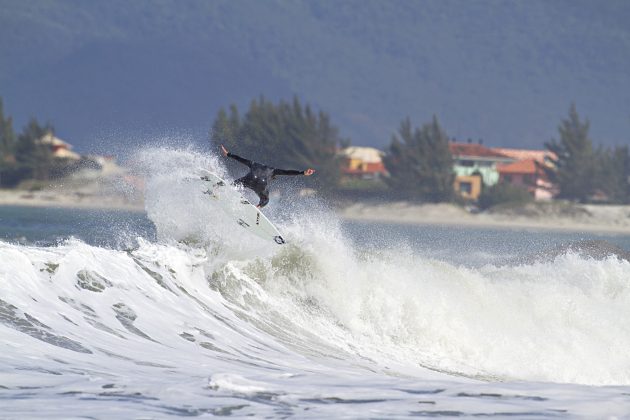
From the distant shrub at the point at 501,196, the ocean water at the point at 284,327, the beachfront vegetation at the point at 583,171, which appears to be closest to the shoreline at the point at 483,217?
the distant shrub at the point at 501,196

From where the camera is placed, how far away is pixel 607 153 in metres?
102

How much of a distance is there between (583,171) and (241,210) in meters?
84.7

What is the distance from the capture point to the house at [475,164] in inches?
4180

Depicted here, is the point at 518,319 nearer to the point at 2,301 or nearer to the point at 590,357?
the point at 590,357

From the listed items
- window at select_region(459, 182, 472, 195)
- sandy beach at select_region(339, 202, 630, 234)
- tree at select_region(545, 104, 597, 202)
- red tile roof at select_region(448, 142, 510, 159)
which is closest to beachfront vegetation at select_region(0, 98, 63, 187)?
sandy beach at select_region(339, 202, 630, 234)

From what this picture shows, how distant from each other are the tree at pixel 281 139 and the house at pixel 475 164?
19.0 m

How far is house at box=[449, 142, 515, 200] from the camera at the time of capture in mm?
106169

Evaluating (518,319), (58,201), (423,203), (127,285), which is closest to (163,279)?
(127,285)

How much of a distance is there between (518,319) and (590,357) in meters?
1.45

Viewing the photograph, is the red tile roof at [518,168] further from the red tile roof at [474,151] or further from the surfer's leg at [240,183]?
the surfer's leg at [240,183]

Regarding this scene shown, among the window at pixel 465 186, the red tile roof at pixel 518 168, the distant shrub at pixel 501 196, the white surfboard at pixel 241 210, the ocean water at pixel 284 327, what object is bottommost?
the ocean water at pixel 284 327

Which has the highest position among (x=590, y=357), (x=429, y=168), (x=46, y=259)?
(x=429, y=168)

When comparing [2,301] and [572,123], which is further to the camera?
[572,123]

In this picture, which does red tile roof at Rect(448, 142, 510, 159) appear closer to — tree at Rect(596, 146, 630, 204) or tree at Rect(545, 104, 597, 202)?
tree at Rect(545, 104, 597, 202)
